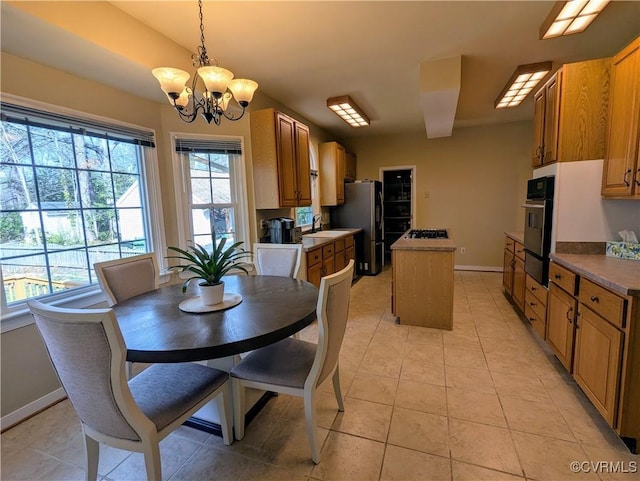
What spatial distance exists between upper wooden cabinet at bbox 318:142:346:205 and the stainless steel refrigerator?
35 centimetres

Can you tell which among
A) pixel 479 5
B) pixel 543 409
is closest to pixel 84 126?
pixel 479 5

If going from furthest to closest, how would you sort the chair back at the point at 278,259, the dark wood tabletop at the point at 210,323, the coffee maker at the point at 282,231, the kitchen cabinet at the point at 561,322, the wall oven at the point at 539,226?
the coffee maker at the point at 282,231, the chair back at the point at 278,259, the wall oven at the point at 539,226, the kitchen cabinet at the point at 561,322, the dark wood tabletop at the point at 210,323

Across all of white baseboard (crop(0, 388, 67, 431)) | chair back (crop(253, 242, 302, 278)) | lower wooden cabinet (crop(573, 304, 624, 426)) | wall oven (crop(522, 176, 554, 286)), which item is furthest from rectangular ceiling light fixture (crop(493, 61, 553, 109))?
white baseboard (crop(0, 388, 67, 431))

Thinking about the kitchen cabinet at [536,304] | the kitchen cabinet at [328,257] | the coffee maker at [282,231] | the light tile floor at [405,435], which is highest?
the coffee maker at [282,231]

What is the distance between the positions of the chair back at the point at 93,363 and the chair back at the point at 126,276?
0.90 meters

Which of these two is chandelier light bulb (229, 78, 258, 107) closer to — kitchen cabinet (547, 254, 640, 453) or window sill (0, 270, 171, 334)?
window sill (0, 270, 171, 334)

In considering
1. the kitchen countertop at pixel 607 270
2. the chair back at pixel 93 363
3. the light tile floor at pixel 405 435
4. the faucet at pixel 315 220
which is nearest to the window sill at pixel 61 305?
the light tile floor at pixel 405 435

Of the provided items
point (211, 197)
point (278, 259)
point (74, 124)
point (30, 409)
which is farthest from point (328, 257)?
point (30, 409)

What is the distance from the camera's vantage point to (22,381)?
75.9 inches

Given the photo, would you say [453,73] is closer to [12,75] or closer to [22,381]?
[12,75]

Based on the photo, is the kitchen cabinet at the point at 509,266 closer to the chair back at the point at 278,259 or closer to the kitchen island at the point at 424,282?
the kitchen island at the point at 424,282

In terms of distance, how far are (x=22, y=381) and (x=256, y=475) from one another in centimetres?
167

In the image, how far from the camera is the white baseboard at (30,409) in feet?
6.06

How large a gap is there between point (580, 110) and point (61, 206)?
3872 millimetres
